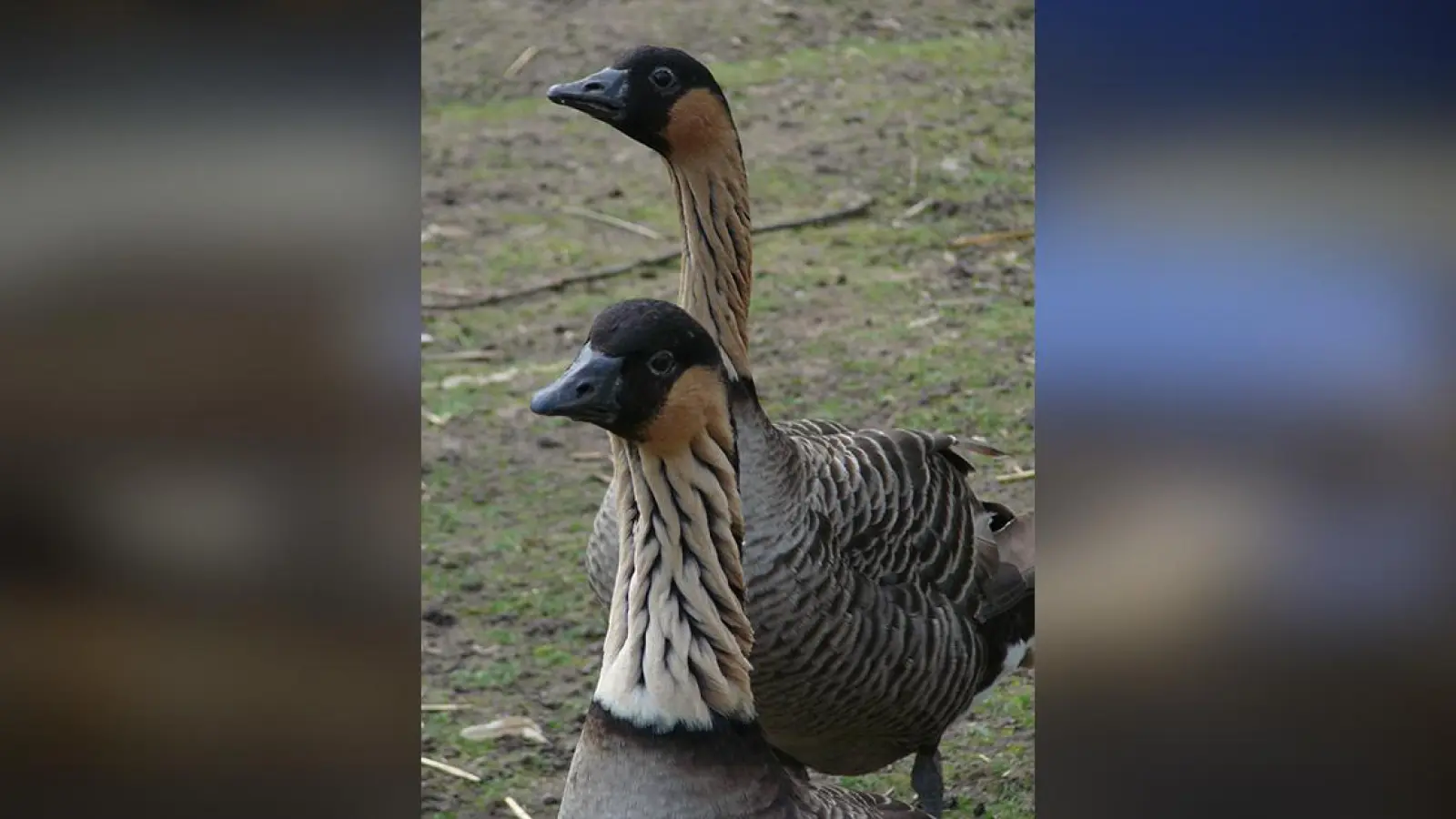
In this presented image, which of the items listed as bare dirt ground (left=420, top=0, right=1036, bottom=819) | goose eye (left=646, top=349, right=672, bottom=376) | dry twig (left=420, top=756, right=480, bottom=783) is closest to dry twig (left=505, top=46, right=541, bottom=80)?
bare dirt ground (left=420, top=0, right=1036, bottom=819)

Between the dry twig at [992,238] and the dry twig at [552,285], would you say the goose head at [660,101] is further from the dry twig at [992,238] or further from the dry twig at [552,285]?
the dry twig at [552,285]

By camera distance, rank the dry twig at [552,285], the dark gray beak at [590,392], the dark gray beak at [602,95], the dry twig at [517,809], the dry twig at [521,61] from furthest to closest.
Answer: the dry twig at [552,285] < the dry twig at [521,61] < the dry twig at [517,809] < the dark gray beak at [602,95] < the dark gray beak at [590,392]

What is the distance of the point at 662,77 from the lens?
3076 millimetres

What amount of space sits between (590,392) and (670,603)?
0.41 m

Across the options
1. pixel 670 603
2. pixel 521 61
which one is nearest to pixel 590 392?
pixel 670 603

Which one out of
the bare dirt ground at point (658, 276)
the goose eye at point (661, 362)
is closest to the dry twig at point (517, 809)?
the bare dirt ground at point (658, 276)

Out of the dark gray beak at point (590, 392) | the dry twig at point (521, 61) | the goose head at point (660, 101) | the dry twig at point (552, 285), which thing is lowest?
the dark gray beak at point (590, 392)

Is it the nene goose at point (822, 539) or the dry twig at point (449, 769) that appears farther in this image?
the dry twig at point (449, 769)

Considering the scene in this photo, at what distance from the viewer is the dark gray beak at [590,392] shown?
2408mm

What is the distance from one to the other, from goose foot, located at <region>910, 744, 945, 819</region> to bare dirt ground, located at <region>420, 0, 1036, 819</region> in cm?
13

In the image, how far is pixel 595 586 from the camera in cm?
334
